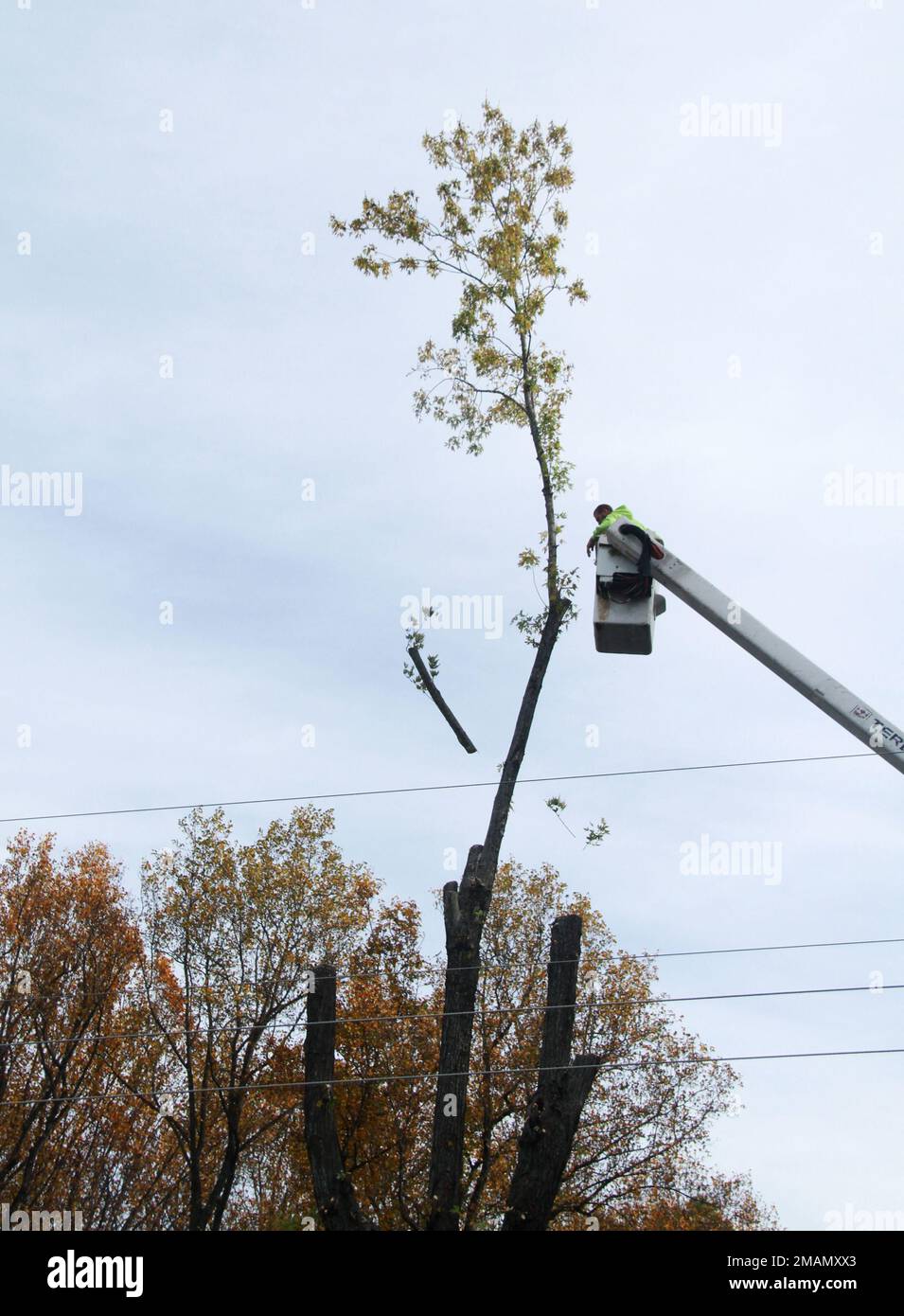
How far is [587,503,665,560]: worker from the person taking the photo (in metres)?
8.61

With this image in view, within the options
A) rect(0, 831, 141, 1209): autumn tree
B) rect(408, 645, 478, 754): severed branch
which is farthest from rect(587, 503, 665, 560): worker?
rect(0, 831, 141, 1209): autumn tree

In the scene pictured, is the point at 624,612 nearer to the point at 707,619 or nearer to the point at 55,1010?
the point at 707,619

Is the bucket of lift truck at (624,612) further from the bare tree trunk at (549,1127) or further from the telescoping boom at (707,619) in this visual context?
the bare tree trunk at (549,1127)

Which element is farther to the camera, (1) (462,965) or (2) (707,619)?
(1) (462,965)

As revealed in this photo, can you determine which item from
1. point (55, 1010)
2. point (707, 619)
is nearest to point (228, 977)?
point (55, 1010)

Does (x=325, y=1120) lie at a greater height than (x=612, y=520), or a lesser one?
lesser

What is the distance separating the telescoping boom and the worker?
8cm

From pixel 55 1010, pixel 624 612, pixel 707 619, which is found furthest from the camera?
pixel 55 1010

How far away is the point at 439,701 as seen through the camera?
49.5 ft

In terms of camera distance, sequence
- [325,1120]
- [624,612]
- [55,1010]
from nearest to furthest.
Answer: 1. [624,612]
2. [325,1120]
3. [55,1010]

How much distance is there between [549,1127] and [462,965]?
2108mm

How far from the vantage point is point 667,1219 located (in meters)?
25.1

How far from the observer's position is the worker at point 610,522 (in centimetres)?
861

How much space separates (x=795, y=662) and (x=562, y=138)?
35.5 feet
